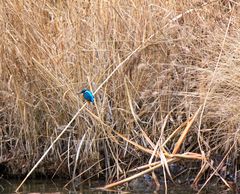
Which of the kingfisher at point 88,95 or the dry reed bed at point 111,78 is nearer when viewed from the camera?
the kingfisher at point 88,95

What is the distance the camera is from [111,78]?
18.4 ft

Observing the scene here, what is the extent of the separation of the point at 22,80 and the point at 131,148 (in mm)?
1041

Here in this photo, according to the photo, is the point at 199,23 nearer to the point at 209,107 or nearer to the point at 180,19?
the point at 180,19

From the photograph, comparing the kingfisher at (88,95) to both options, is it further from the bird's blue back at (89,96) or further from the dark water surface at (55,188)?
the dark water surface at (55,188)

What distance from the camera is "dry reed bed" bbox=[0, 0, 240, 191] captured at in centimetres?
539

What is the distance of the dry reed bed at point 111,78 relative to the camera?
5.39 m

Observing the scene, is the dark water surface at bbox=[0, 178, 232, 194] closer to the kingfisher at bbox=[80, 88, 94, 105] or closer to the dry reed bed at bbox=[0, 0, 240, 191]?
the dry reed bed at bbox=[0, 0, 240, 191]

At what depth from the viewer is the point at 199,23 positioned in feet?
19.1

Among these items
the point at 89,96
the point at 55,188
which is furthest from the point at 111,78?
the point at 55,188

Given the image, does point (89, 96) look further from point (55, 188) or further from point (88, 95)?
point (55, 188)

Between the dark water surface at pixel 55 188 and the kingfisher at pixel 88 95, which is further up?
the kingfisher at pixel 88 95

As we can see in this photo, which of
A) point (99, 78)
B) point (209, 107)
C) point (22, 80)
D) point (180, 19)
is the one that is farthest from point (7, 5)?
point (209, 107)

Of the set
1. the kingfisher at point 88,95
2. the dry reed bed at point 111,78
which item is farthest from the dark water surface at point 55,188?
the kingfisher at point 88,95

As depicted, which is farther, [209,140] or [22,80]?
[22,80]
